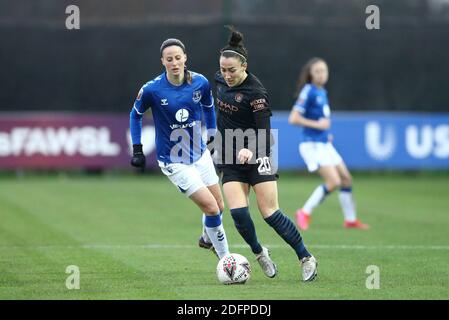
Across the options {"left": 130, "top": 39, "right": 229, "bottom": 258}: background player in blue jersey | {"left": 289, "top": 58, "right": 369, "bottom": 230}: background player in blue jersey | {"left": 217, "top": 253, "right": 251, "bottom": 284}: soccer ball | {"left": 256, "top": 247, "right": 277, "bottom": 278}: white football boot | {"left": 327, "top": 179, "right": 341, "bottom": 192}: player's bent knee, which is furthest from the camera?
{"left": 289, "top": 58, "right": 369, "bottom": 230}: background player in blue jersey

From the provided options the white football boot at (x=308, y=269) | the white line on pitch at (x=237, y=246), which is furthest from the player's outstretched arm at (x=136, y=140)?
the white line on pitch at (x=237, y=246)

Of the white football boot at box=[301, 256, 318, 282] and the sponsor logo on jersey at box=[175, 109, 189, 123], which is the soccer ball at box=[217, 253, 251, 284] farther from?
the sponsor logo on jersey at box=[175, 109, 189, 123]

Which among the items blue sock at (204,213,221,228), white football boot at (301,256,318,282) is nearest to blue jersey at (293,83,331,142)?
blue sock at (204,213,221,228)

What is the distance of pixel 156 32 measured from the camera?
76.6 feet

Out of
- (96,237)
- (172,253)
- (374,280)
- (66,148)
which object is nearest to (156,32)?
(66,148)

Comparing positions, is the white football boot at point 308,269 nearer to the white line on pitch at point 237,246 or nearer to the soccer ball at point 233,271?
the soccer ball at point 233,271

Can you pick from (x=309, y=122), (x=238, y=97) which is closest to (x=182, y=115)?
(x=238, y=97)

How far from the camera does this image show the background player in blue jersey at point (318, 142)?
1462 cm

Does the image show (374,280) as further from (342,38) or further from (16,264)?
(342,38)

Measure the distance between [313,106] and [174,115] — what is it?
5.20m

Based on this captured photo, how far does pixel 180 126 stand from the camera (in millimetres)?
9938

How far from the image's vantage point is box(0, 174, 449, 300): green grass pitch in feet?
29.5

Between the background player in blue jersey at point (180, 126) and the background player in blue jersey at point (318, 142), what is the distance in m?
4.70

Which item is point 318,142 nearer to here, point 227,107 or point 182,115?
point 182,115
